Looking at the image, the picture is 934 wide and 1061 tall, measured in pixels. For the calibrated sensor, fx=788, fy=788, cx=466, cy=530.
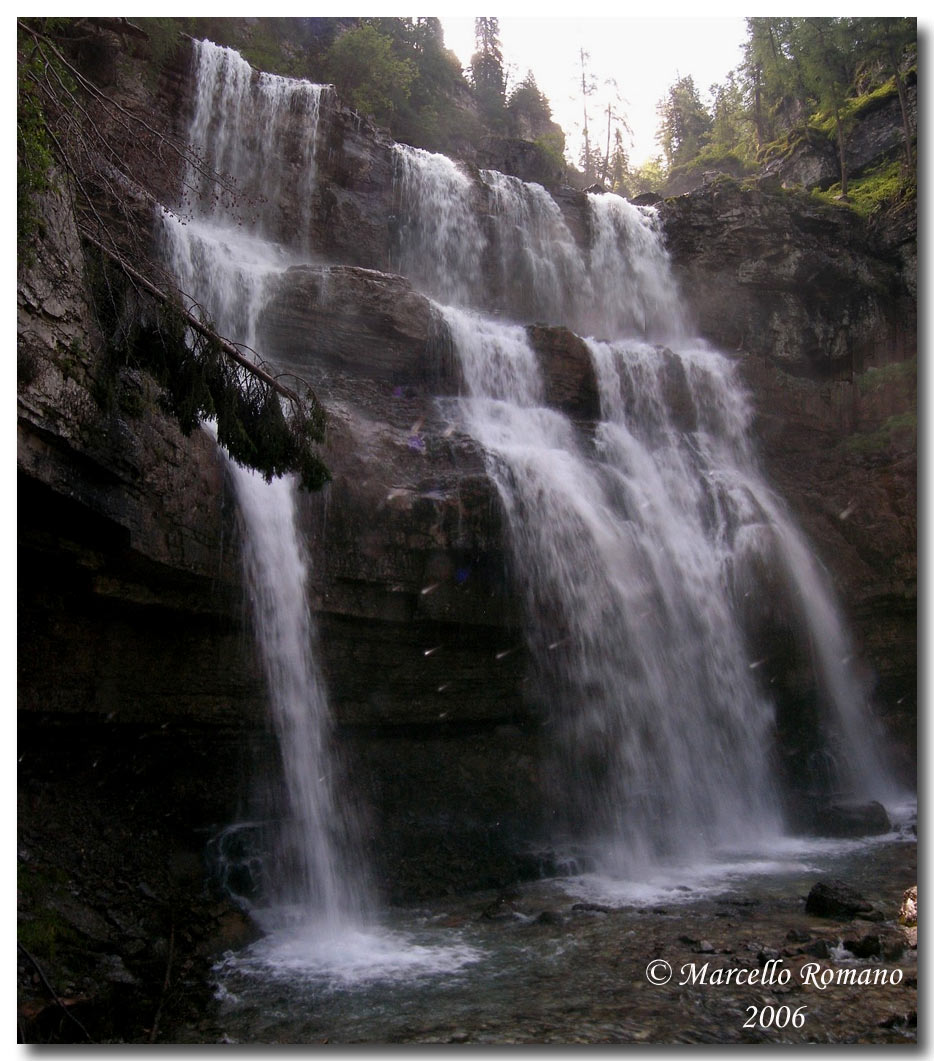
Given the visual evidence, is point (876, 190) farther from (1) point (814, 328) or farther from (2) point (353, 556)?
(2) point (353, 556)

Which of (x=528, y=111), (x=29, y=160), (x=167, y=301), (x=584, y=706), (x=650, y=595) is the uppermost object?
(x=528, y=111)

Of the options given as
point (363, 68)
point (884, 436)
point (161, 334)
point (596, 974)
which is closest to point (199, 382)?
point (161, 334)

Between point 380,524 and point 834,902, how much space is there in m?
7.38

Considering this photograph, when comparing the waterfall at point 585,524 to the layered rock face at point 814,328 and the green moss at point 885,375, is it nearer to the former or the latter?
the layered rock face at point 814,328

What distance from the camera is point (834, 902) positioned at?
874 centimetres

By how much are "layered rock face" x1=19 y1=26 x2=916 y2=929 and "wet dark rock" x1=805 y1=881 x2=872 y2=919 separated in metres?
4.13

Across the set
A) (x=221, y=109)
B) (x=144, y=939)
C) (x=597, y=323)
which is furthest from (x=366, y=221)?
(x=144, y=939)

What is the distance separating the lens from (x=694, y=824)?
43.0 feet

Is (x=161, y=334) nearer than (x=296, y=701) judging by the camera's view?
Yes

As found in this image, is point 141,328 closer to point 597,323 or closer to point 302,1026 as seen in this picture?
point 302,1026

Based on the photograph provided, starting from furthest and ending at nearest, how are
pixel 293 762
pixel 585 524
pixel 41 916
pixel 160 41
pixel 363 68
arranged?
pixel 363 68 → pixel 160 41 → pixel 585 524 → pixel 293 762 → pixel 41 916

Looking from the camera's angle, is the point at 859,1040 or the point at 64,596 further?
the point at 64,596

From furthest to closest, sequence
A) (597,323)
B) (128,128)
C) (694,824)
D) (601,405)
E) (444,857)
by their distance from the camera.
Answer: (597,323) < (601,405) < (694,824) < (444,857) < (128,128)

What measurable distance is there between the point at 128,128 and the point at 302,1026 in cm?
800
